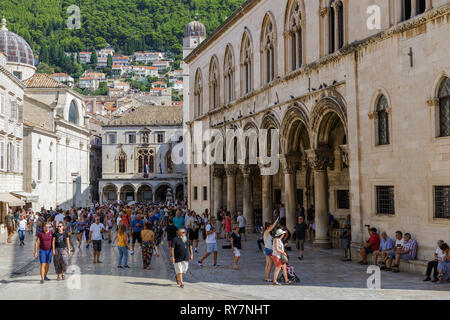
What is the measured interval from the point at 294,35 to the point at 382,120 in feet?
27.4

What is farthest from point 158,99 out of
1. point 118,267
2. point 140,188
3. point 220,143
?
point 118,267

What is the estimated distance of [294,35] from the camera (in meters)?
24.8

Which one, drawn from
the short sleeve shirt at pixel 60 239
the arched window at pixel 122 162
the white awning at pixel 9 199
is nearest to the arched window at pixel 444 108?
the short sleeve shirt at pixel 60 239

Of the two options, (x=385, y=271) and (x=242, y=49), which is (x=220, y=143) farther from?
(x=385, y=271)

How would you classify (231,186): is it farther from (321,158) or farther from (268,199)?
(321,158)

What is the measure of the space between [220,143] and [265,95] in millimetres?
9389

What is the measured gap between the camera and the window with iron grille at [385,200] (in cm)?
1731

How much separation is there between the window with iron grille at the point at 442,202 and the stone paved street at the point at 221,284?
181 centimetres

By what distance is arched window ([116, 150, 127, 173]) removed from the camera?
84.9m

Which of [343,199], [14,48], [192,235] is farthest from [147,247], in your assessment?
[14,48]

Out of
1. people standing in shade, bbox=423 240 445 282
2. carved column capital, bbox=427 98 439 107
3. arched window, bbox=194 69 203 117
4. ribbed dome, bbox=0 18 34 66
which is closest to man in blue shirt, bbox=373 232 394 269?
people standing in shade, bbox=423 240 445 282

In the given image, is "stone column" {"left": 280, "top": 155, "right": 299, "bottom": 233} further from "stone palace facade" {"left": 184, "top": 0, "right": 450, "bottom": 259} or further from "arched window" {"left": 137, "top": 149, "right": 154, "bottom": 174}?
"arched window" {"left": 137, "top": 149, "right": 154, "bottom": 174}

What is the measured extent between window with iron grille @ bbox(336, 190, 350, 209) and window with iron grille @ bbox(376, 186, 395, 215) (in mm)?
7854
